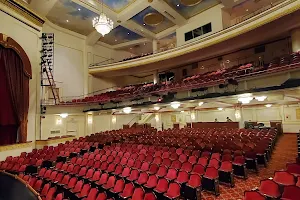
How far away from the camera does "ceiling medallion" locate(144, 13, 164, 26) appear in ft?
44.0

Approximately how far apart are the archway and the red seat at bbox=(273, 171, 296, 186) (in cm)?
906

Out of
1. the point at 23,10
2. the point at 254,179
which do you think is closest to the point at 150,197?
the point at 254,179

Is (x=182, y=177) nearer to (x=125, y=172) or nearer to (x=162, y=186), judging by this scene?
(x=162, y=186)

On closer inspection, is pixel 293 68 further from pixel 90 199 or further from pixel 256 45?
pixel 90 199

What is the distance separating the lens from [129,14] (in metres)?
12.7

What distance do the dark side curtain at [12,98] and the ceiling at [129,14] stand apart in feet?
13.1

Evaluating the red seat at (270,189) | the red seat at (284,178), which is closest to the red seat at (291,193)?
the red seat at (270,189)

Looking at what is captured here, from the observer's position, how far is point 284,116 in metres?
11.6

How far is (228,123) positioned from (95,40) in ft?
38.5

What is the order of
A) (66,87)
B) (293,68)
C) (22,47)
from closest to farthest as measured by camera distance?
(293,68) → (22,47) → (66,87)

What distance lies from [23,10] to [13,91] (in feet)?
12.6

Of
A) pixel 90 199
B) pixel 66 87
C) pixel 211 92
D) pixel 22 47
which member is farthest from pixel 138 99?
pixel 90 199

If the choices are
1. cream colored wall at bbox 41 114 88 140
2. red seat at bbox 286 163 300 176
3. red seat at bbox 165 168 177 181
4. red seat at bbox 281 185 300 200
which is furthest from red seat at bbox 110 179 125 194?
cream colored wall at bbox 41 114 88 140

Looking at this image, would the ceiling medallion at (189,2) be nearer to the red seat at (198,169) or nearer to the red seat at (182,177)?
the red seat at (198,169)
